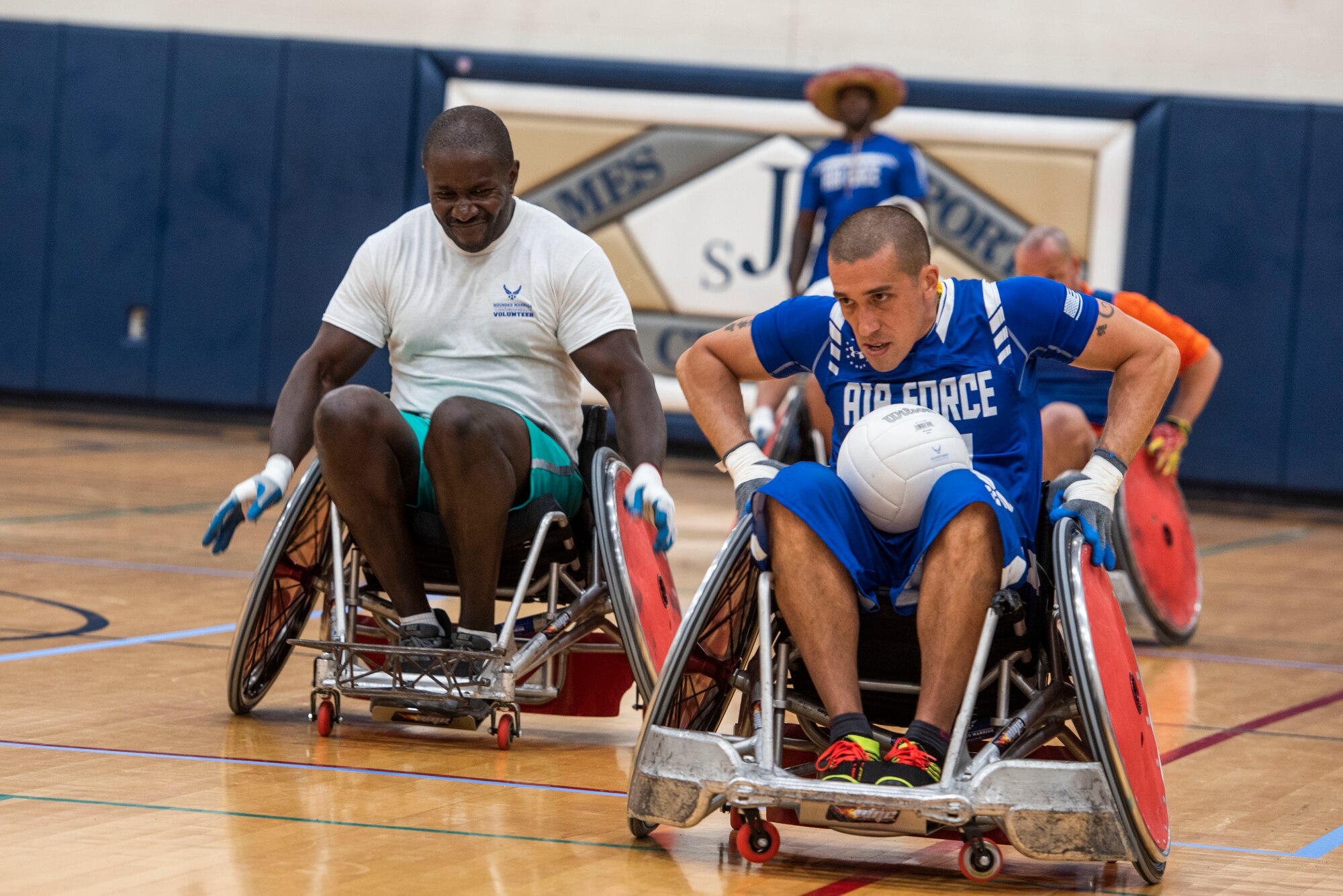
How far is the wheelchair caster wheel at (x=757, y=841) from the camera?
293cm

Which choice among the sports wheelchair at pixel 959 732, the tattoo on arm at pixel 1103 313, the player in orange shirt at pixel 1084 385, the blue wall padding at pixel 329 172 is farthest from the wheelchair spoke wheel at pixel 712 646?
the blue wall padding at pixel 329 172

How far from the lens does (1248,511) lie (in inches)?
438

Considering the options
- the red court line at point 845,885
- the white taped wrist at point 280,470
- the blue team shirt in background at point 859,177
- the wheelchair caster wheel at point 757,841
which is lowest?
the red court line at point 845,885

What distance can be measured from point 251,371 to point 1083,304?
31.6 feet

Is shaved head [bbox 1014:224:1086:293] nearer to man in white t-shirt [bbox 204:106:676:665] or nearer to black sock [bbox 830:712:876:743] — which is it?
man in white t-shirt [bbox 204:106:676:665]

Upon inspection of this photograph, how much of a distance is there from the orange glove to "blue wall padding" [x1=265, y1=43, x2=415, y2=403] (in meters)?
6.69

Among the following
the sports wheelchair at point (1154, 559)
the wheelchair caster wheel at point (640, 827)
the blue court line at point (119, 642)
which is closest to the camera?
the wheelchair caster wheel at point (640, 827)

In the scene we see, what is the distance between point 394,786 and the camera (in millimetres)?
3363

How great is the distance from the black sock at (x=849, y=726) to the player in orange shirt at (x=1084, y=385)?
3.14 m

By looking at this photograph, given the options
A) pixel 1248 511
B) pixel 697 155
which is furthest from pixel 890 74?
pixel 1248 511

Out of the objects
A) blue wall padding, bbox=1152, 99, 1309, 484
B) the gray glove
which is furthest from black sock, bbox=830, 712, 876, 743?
blue wall padding, bbox=1152, 99, 1309, 484

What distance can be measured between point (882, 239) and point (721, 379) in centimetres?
46

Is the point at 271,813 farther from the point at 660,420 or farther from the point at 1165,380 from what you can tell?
the point at 1165,380

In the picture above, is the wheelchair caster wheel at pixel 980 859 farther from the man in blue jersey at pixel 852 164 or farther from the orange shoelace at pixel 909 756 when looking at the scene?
the man in blue jersey at pixel 852 164
